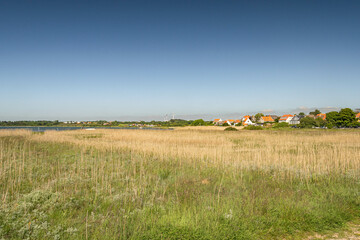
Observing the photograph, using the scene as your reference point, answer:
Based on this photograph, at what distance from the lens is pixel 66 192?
21.4 feet

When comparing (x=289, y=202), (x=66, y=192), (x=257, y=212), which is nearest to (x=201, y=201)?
(x=257, y=212)

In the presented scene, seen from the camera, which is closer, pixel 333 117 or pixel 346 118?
pixel 346 118

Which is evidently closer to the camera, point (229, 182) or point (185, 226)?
point (185, 226)

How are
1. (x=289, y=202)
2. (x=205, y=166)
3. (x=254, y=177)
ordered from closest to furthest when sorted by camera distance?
1. (x=289, y=202)
2. (x=254, y=177)
3. (x=205, y=166)

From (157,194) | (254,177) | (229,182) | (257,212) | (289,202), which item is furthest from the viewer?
(254,177)

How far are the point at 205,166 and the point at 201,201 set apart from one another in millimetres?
4705

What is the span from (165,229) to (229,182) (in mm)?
4239

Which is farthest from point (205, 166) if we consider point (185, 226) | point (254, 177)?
point (185, 226)

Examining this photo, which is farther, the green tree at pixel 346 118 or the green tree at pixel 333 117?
the green tree at pixel 333 117

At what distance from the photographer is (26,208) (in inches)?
204

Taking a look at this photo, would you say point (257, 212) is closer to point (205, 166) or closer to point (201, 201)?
point (201, 201)

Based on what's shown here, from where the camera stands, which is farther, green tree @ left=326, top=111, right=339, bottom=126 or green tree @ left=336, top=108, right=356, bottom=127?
green tree @ left=326, top=111, right=339, bottom=126

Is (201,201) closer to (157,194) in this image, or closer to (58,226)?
(157,194)

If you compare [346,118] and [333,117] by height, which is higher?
[333,117]
